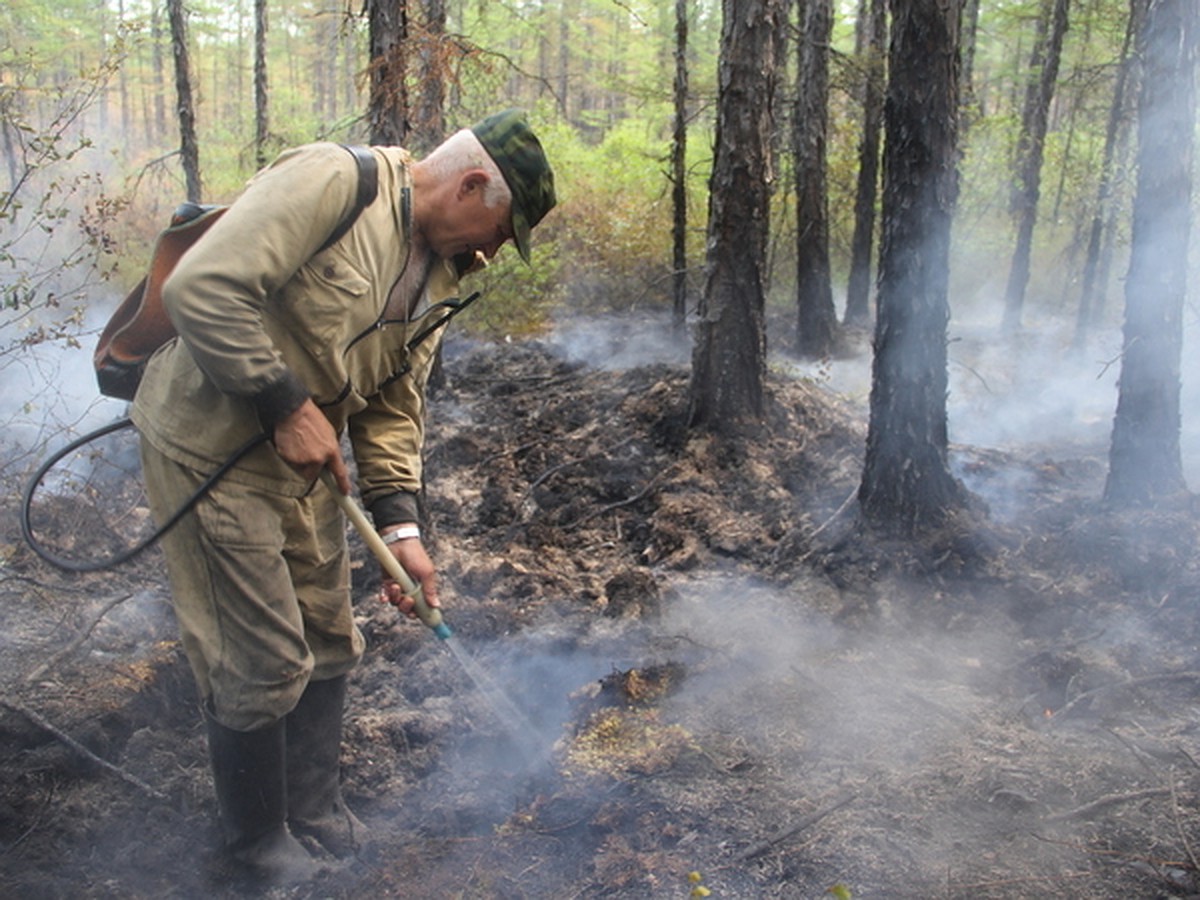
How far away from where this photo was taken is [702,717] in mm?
3904

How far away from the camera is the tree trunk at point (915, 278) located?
5.41 metres

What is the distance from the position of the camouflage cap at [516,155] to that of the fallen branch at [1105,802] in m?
2.69

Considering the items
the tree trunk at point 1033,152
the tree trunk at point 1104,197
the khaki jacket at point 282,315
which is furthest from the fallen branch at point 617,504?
the tree trunk at point 1033,152

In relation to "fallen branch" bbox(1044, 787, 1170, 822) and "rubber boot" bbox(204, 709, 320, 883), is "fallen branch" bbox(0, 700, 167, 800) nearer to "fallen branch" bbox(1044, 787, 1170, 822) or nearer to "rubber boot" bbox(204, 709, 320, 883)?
"rubber boot" bbox(204, 709, 320, 883)

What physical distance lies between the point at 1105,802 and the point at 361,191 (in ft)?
10.4

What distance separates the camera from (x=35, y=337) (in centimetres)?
530

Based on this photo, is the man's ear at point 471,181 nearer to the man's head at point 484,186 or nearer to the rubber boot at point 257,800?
the man's head at point 484,186

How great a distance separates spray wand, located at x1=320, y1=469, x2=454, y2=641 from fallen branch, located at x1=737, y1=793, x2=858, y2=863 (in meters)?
1.22

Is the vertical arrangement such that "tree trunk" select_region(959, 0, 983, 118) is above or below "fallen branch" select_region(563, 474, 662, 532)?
above

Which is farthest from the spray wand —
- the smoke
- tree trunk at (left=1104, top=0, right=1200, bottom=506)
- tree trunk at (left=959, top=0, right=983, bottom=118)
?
tree trunk at (left=959, top=0, right=983, bottom=118)

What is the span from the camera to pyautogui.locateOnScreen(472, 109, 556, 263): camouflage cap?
8.11 ft

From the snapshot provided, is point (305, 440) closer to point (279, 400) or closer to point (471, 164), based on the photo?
point (279, 400)

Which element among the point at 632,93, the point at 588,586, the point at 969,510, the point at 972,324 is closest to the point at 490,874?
the point at 588,586

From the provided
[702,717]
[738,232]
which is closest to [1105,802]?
[702,717]
